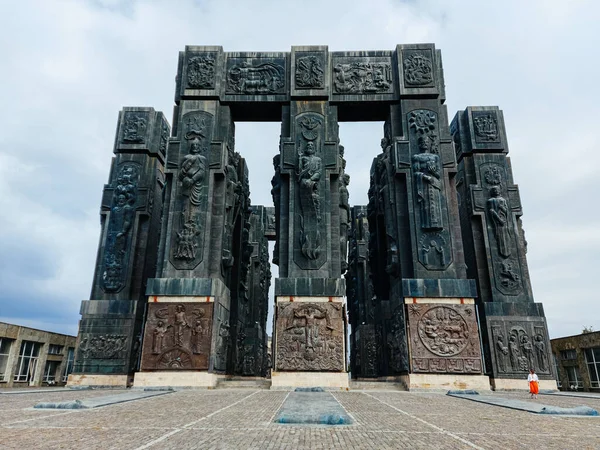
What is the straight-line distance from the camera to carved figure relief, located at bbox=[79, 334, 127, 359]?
1709 cm

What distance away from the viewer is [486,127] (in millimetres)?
20031

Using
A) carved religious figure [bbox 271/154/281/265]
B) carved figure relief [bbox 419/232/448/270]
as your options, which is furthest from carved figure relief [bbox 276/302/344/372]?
carved figure relief [bbox 419/232/448/270]

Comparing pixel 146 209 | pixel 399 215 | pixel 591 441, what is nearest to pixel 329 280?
pixel 399 215

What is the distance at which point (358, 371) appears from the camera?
2652cm

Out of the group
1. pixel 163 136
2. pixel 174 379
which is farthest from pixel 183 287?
pixel 163 136

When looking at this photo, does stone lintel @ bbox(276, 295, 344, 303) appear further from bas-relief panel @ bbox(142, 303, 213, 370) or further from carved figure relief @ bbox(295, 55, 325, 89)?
carved figure relief @ bbox(295, 55, 325, 89)

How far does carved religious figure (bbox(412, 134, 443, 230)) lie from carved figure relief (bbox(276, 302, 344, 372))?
4.87m

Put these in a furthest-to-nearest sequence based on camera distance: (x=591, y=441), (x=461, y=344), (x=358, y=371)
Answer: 1. (x=358, y=371)
2. (x=461, y=344)
3. (x=591, y=441)

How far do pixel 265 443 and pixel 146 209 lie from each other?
1669 cm

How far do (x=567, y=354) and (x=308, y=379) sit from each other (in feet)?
55.9

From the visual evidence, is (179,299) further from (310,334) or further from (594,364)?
(594,364)

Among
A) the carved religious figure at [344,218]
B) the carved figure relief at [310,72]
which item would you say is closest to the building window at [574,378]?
the carved religious figure at [344,218]

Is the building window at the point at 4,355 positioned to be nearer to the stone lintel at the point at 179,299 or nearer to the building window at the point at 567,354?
the stone lintel at the point at 179,299

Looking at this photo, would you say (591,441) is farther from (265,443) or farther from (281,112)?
(281,112)
